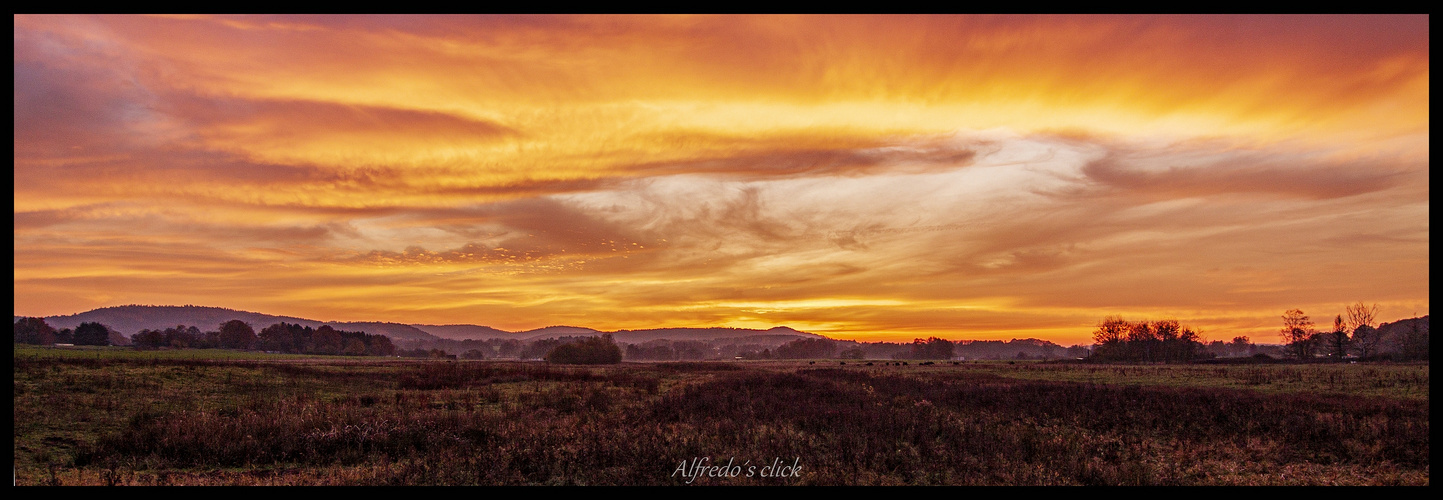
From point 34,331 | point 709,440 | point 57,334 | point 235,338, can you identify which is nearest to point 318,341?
point 235,338

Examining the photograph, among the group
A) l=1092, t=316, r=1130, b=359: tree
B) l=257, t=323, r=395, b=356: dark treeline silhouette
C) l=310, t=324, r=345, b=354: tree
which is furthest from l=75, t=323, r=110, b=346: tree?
l=1092, t=316, r=1130, b=359: tree

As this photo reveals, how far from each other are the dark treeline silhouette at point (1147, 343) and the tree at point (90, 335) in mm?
204879

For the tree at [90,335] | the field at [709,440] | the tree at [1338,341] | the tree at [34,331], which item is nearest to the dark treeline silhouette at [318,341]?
the tree at [90,335]

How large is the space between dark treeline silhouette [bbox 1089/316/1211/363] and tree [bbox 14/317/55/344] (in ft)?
723

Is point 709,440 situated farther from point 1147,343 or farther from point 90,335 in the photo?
point 90,335

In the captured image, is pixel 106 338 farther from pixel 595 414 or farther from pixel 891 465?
pixel 891 465

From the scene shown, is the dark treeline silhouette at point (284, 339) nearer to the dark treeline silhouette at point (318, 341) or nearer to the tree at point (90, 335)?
the dark treeline silhouette at point (318, 341)

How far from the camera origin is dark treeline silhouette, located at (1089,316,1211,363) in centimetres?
10694

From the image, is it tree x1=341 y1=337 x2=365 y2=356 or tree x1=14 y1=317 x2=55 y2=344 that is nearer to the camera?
tree x1=14 y1=317 x2=55 y2=344

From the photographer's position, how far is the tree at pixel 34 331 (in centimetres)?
13450

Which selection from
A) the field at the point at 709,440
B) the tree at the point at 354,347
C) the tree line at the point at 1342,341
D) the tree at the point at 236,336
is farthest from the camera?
the tree at the point at 354,347

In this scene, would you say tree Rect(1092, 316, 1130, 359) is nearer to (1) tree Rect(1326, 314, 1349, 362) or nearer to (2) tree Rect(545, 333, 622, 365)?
(1) tree Rect(1326, 314, 1349, 362)

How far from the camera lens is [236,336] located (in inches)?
6373
